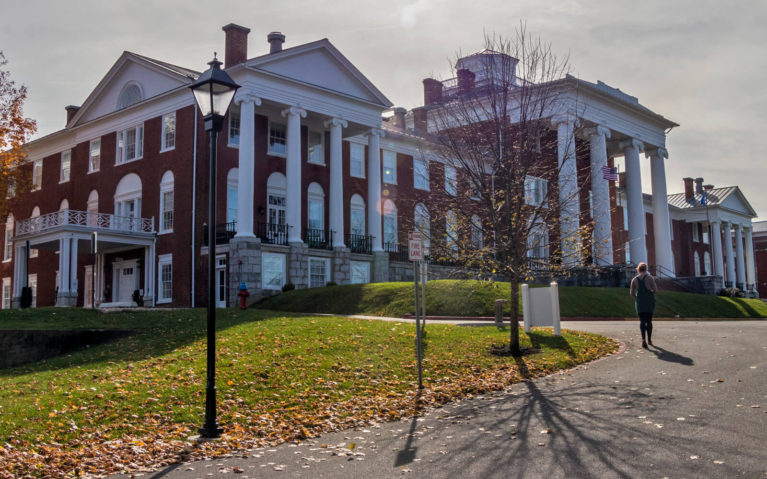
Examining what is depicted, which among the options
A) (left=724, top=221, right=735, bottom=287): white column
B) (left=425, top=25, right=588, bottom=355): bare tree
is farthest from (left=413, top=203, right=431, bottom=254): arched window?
(left=724, top=221, right=735, bottom=287): white column

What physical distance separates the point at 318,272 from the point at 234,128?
312 inches

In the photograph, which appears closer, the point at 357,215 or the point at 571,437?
the point at 571,437

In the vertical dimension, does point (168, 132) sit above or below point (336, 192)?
above

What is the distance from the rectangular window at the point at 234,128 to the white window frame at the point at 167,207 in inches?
133

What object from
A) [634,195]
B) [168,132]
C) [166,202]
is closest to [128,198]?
[166,202]

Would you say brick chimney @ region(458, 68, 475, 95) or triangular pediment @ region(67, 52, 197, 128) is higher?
triangular pediment @ region(67, 52, 197, 128)

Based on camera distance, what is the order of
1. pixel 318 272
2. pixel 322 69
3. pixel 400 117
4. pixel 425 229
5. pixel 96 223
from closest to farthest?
pixel 425 229 → pixel 318 272 → pixel 96 223 → pixel 322 69 → pixel 400 117

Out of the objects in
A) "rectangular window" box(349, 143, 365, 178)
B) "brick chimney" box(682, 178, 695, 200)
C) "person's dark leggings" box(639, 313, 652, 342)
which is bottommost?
"person's dark leggings" box(639, 313, 652, 342)

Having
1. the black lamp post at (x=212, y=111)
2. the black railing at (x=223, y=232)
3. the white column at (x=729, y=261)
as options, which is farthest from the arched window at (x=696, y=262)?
the black lamp post at (x=212, y=111)

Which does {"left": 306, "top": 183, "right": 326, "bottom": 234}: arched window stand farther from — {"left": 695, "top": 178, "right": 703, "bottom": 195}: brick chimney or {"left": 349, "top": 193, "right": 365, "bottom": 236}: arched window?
{"left": 695, "top": 178, "right": 703, "bottom": 195}: brick chimney

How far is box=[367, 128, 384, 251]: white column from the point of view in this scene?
37.7 metres

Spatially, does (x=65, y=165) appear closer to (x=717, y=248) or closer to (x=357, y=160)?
(x=357, y=160)

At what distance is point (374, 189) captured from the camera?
37844mm

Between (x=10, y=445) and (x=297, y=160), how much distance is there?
26.3 m
